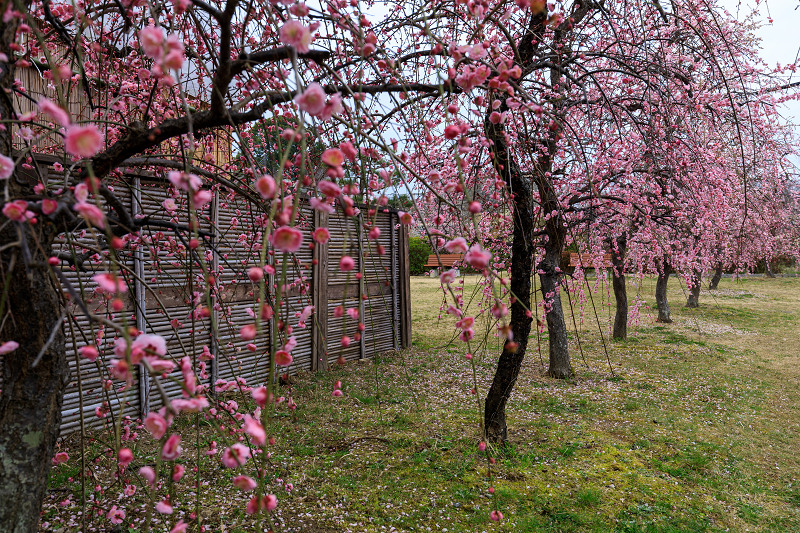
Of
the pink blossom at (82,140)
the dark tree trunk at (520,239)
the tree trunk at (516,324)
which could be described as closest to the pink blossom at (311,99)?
the pink blossom at (82,140)

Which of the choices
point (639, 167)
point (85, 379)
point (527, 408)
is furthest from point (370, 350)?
point (639, 167)

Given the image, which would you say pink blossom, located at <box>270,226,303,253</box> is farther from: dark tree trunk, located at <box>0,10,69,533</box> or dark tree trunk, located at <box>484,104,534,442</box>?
dark tree trunk, located at <box>484,104,534,442</box>

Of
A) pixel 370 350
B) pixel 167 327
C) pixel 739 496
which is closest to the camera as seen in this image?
pixel 739 496

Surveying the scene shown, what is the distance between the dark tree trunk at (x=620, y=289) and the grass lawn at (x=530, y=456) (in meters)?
1.21

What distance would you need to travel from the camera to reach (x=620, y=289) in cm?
710

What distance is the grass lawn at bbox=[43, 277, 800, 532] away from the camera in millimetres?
2562

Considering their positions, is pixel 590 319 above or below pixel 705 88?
below

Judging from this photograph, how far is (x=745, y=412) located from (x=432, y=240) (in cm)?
493

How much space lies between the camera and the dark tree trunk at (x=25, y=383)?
1289 mm

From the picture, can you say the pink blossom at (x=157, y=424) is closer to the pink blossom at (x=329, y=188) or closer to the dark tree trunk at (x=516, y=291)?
the pink blossom at (x=329, y=188)

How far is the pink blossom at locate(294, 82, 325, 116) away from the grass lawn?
901 mm

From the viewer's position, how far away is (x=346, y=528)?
2.44 m

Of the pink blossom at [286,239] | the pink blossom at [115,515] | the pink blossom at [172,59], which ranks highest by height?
the pink blossom at [172,59]

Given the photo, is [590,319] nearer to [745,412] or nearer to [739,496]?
[745,412]
